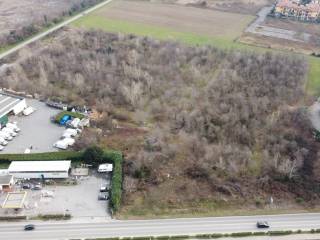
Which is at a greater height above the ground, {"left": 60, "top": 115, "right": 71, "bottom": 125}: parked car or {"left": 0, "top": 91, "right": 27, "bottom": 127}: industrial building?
{"left": 0, "top": 91, "right": 27, "bottom": 127}: industrial building

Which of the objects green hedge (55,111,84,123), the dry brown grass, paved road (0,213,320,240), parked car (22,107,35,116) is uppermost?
the dry brown grass

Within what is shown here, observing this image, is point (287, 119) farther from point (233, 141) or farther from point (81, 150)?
point (81, 150)

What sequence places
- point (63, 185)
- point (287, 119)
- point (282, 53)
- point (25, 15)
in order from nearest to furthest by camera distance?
point (63, 185), point (287, 119), point (282, 53), point (25, 15)

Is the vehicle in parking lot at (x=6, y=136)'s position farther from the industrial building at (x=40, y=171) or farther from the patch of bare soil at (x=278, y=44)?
the patch of bare soil at (x=278, y=44)

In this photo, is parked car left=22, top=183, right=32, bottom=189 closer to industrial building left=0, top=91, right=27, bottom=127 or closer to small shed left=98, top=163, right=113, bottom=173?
small shed left=98, top=163, right=113, bottom=173

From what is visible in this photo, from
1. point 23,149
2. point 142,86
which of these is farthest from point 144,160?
point 142,86

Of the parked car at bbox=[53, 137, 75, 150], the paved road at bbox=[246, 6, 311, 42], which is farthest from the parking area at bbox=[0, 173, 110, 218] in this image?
the paved road at bbox=[246, 6, 311, 42]

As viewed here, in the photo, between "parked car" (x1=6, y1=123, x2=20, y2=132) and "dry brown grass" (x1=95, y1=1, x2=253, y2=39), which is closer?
"parked car" (x1=6, y1=123, x2=20, y2=132)
